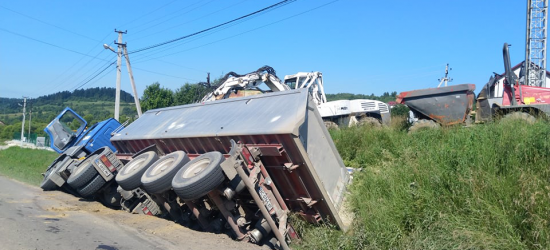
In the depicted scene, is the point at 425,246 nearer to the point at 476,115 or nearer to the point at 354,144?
the point at 354,144

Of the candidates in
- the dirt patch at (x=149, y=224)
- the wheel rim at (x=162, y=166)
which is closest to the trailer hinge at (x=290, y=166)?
the dirt patch at (x=149, y=224)

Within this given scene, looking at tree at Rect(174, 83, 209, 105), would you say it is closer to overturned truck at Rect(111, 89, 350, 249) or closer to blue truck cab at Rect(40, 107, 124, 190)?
blue truck cab at Rect(40, 107, 124, 190)

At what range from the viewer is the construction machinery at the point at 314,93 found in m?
15.8

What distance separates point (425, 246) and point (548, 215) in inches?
51.8

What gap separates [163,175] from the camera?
7586 mm

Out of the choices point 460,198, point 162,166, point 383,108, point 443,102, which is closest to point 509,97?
point 443,102

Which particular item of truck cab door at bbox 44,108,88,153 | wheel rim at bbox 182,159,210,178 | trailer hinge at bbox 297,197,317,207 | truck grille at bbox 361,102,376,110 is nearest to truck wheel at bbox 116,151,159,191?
wheel rim at bbox 182,159,210,178

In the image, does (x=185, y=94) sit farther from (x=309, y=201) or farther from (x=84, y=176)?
(x=309, y=201)

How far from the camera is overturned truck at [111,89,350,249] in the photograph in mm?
6688

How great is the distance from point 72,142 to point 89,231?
33.2ft

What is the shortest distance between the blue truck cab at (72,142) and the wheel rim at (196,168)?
3.53 metres

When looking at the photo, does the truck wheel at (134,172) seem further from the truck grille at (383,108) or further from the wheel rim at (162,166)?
the truck grille at (383,108)

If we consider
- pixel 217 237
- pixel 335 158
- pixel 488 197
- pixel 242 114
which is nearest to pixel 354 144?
pixel 335 158

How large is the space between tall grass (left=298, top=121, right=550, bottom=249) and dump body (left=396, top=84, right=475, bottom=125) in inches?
212
